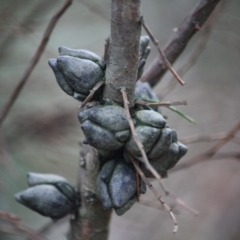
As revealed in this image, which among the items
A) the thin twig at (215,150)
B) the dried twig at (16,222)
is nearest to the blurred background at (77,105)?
the dried twig at (16,222)

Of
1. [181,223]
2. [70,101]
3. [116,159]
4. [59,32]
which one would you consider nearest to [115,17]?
[116,159]

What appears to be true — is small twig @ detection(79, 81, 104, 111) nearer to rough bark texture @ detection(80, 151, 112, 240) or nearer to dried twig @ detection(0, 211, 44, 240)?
rough bark texture @ detection(80, 151, 112, 240)

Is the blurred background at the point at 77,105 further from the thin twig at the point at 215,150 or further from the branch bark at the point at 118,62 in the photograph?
the thin twig at the point at 215,150

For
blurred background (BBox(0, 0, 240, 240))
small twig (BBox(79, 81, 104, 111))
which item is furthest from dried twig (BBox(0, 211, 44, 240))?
small twig (BBox(79, 81, 104, 111))

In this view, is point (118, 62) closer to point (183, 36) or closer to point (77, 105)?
point (183, 36)

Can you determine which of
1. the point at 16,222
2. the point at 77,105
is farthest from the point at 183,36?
the point at 77,105
